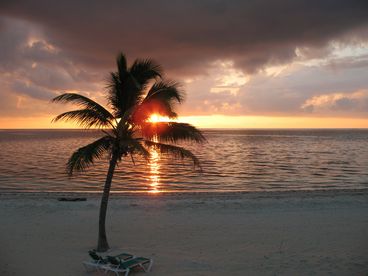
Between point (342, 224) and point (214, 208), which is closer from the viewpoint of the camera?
point (342, 224)

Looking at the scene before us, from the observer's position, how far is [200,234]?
14.5 metres

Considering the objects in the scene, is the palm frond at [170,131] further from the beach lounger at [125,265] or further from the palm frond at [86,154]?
the beach lounger at [125,265]

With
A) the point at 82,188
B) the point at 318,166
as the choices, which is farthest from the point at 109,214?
the point at 318,166

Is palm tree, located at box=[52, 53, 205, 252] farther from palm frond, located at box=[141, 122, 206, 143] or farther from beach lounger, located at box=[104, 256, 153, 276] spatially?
beach lounger, located at box=[104, 256, 153, 276]

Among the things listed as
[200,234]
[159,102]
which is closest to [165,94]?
[159,102]

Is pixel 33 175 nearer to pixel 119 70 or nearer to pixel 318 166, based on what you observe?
pixel 119 70

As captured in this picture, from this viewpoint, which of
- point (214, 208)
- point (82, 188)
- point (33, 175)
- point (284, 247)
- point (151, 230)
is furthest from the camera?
point (33, 175)

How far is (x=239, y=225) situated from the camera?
1588cm

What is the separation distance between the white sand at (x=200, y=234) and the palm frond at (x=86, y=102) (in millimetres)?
4534

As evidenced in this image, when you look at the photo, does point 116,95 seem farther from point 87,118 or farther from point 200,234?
point 200,234

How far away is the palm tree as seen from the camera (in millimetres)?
10812

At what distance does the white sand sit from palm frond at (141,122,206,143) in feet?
12.3

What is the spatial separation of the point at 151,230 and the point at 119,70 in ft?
22.8

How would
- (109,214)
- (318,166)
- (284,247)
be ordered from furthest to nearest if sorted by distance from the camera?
(318,166) → (109,214) → (284,247)
